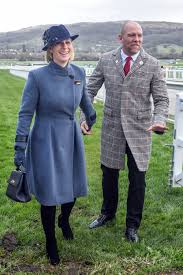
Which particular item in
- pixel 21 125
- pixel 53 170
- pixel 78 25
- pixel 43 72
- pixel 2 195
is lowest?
A: pixel 78 25

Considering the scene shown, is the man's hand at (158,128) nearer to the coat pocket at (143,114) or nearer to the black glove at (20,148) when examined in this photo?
the coat pocket at (143,114)

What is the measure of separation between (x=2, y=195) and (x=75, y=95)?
2615 mm

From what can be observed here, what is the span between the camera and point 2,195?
702 cm

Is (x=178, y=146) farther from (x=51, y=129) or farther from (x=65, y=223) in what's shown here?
(x=51, y=129)

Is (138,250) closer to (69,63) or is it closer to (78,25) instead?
(69,63)

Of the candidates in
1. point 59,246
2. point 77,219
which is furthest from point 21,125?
point 77,219

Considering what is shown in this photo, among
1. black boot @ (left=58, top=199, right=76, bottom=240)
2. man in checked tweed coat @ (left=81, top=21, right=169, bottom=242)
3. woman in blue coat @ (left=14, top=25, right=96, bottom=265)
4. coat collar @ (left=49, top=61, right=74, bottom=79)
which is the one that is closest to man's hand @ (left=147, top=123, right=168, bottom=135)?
man in checked tweed coat @ (left=81, top=21, right=169, bottom=242)

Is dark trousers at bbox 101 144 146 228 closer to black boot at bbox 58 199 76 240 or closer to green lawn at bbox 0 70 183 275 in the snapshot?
green lawn at bbox 0 70 183 275

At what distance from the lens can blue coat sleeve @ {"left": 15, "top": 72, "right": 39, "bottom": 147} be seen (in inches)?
181

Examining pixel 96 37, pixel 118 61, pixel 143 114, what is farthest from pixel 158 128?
pixel 96 37

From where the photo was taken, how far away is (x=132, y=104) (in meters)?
5.26

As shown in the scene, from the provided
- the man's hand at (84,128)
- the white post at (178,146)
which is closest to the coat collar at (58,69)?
the man's hand at (84,128)

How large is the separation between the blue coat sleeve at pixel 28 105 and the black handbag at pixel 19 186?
25 centimetres

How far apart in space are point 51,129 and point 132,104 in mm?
908
